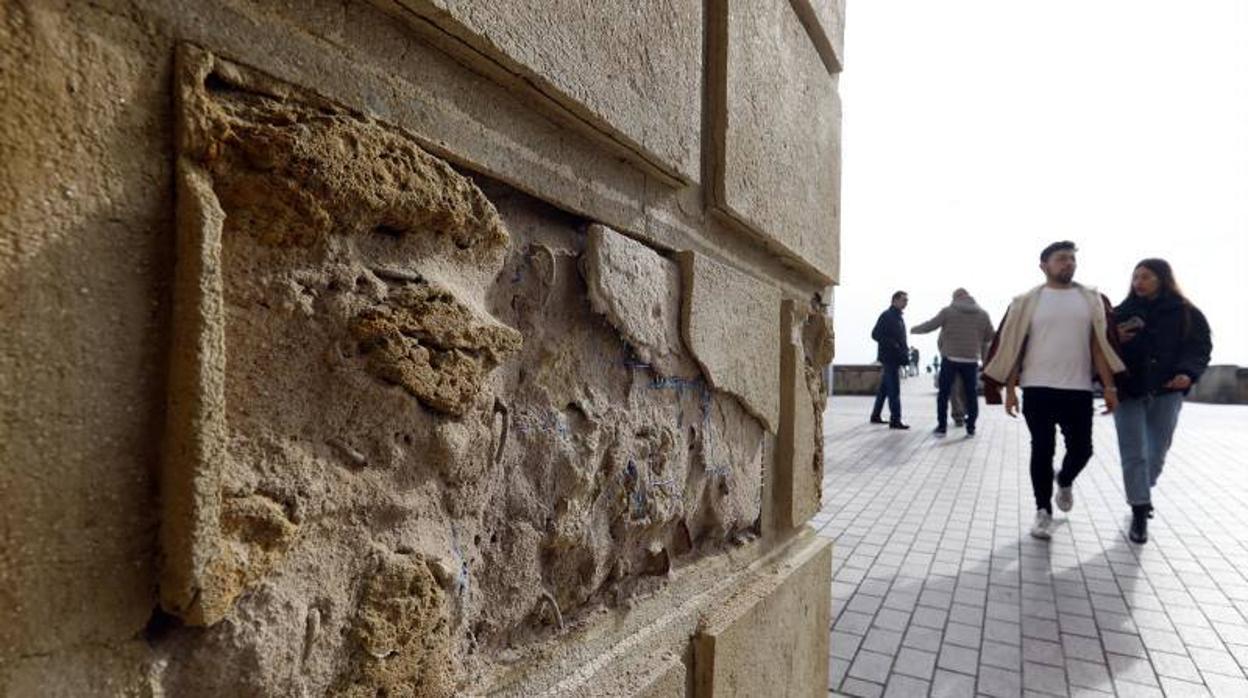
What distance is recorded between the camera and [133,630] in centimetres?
51

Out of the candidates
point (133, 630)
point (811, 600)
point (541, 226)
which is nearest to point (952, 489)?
point (811, 600)

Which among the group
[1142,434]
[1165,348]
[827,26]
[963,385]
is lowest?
[1142,434]

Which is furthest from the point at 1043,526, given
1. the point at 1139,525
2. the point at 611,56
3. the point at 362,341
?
the point at 362,341

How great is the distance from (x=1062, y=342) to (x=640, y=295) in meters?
3.69

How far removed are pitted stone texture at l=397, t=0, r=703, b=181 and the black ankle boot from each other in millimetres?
4296

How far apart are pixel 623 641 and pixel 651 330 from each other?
50 cm

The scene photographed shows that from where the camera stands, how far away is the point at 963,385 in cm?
856

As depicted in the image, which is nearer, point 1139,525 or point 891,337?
point 1139,525

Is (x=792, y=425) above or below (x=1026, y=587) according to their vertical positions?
above

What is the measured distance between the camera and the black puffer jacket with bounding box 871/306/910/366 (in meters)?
8.50

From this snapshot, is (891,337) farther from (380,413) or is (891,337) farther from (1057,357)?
(380,413)

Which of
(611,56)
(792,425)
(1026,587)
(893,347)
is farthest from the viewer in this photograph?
(893,347)

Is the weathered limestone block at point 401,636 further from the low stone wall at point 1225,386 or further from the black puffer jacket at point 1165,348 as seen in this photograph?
the low stone wall at point 1225,386

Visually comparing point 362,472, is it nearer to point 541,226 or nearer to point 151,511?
point 151,511
